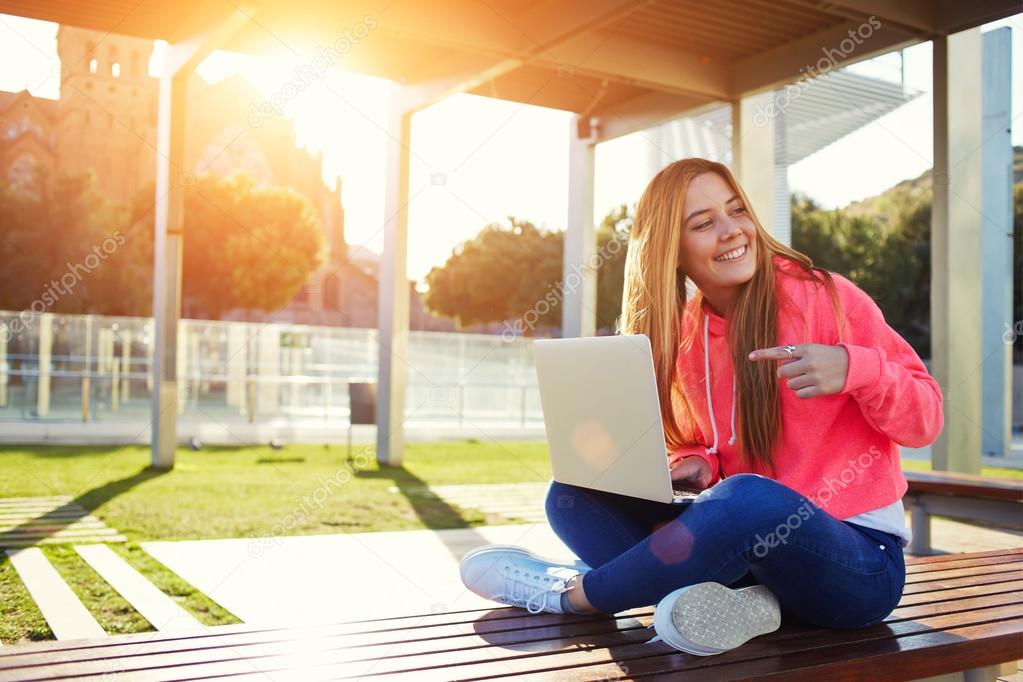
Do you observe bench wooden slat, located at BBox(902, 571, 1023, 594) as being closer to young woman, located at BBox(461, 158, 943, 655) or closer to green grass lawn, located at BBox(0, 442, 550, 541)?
young woman, located at BBox(461, 158, 943, 655)

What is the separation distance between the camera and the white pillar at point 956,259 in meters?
5.43

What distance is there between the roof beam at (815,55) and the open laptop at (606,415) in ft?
13.8

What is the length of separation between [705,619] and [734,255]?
2.69 feet

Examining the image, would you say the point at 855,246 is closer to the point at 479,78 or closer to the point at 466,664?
the point at 479,78

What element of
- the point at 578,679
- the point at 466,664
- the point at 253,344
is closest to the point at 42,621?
the point at 466,664

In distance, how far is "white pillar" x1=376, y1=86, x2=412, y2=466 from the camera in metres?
8.48

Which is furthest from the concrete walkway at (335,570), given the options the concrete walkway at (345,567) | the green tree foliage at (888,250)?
the green tree foliage at (888,250)

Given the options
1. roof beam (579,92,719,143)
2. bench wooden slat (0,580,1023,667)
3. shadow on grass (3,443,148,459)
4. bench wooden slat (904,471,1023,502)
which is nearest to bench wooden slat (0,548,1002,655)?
bench wooden slat (0,580,1023,667)

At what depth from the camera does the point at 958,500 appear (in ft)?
13.7

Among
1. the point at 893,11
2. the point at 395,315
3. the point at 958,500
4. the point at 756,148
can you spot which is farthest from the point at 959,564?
the point at 395,315

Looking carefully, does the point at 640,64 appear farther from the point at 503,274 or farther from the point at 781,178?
the point at 503,274

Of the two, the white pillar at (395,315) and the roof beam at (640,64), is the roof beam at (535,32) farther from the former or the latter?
the white pillar at (395,315)

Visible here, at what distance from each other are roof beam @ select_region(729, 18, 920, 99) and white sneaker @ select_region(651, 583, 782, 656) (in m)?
4.53

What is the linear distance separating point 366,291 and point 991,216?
188ft
